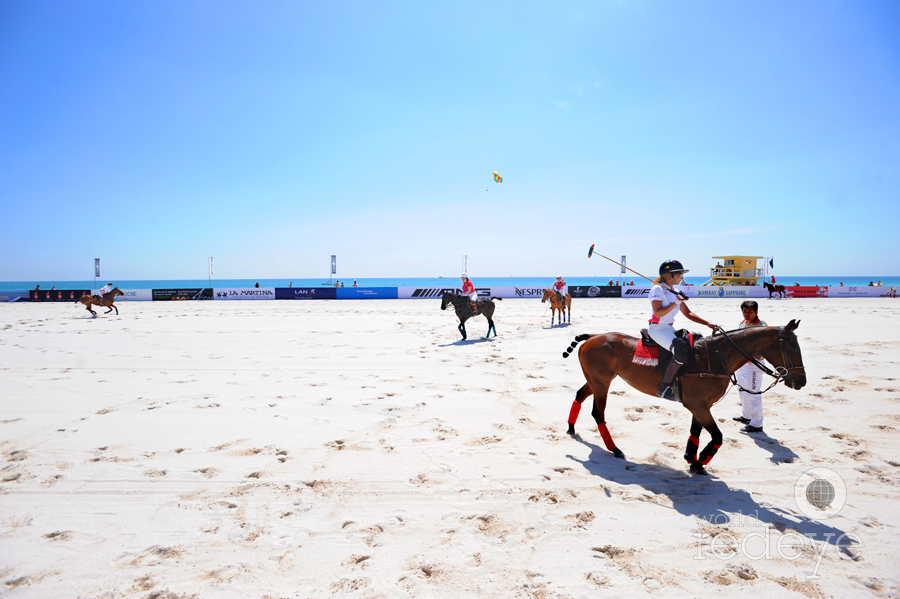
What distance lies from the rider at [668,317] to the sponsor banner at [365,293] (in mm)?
33845

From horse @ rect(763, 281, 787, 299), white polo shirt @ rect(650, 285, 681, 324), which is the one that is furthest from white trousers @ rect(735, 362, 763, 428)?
horse @ rect(763, 281, 787, 299)

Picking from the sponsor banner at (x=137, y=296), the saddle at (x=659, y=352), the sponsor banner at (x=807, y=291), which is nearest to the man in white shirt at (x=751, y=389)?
the saddle at (x=659, y=352)

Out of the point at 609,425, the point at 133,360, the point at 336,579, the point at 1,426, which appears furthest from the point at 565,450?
the point at 133,360

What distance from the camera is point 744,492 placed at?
4.17 metres

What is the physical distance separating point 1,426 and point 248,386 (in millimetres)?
3280

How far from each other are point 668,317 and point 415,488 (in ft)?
11.1

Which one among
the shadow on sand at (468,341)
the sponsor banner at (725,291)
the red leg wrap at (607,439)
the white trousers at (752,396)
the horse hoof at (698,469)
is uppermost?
the sponsor banner at (725,291)

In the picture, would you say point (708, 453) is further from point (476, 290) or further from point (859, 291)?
point (859, 291)

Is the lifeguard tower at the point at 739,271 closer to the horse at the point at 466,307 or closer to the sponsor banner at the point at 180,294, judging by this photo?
the horse at the point at 466,307

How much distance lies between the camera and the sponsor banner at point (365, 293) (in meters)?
37.9

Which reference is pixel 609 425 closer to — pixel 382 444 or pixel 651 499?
pixel 651 499

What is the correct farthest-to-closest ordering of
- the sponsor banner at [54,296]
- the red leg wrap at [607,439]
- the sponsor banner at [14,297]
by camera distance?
the sponsor banner at [14,297], the sponsor banner at [54,296], the red leg wrap at [607,439]

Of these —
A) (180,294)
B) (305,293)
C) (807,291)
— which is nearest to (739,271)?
(807,291)

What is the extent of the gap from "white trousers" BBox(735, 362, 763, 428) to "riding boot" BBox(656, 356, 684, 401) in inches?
64.0
